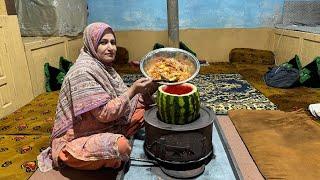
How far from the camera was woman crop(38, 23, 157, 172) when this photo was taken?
1.53m

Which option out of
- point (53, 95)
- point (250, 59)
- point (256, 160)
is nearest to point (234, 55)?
point (250, 59)

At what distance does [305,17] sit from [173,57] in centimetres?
429

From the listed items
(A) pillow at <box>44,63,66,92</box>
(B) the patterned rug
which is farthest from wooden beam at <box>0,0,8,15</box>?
(B) the patterned rug

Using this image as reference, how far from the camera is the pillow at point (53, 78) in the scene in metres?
3.71

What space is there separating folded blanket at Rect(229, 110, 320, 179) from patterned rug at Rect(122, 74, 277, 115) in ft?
0.61

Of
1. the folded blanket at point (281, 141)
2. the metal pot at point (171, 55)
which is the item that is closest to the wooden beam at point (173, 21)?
the folded blanket at point (281, 141)

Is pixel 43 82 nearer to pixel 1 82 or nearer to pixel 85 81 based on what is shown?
pixel 1 82

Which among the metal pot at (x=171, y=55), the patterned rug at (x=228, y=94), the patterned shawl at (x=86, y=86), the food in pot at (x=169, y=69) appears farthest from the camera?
the patterned rug at (x=228, y=94)

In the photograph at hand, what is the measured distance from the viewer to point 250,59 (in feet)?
17.3

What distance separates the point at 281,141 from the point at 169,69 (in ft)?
3.48

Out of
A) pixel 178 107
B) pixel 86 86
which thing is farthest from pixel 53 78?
pixel 178 107

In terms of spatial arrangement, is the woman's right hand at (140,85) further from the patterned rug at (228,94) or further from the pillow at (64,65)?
the pillow at (64,65)

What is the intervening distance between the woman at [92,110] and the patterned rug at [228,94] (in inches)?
55.1

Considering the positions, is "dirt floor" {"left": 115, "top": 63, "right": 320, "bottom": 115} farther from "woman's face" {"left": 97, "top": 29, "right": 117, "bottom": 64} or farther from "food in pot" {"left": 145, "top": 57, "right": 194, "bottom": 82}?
"woman's face" {"left": 97, "top": 29, "right": 117, "bottom": 64}
